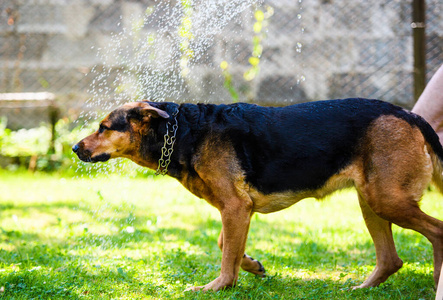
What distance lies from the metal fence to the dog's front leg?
5.50 metres

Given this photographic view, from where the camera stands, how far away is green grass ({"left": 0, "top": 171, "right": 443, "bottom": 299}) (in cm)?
397

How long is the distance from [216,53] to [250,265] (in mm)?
5878

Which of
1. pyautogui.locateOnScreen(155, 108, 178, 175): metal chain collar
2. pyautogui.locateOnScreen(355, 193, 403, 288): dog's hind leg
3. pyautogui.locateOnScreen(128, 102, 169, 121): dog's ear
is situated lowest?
pyautogui.locateOnScreen(355, 193, 403, 288): dog's hind leg

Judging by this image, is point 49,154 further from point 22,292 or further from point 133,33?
point 22,292

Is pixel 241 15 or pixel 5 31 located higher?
pixel 241 15

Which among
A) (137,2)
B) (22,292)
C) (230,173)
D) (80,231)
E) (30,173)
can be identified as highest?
(137,2)

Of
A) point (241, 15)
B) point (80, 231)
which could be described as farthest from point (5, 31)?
point (80, 231)

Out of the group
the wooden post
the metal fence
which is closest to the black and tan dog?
the wooden post

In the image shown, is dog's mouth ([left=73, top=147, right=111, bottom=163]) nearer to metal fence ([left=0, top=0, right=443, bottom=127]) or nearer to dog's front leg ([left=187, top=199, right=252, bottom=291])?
dog's front leg ([left=187, top=199, right=252, bottom=291])

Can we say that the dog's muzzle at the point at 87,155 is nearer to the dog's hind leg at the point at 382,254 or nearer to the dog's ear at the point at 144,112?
the dog's ear at the point at 144,112

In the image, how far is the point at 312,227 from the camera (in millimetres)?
6223

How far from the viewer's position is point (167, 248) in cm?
534

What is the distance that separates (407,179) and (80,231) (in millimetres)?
3771

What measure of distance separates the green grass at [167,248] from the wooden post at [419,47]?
2.07 meters
